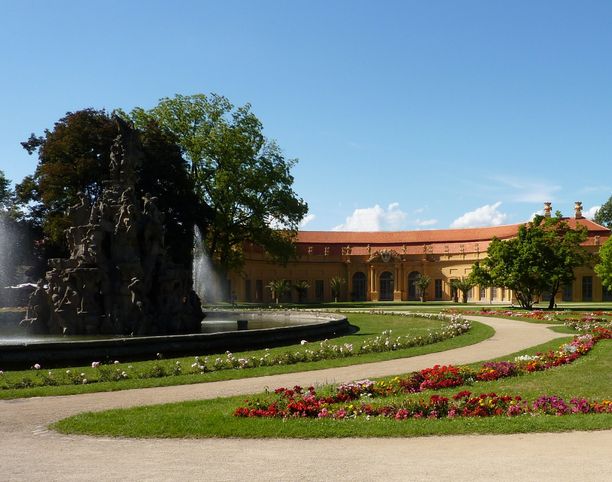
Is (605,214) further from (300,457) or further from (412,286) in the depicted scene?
(300,457)

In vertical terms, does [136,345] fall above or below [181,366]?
above

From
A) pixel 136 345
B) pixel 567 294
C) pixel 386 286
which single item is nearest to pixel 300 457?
pixel 136 345

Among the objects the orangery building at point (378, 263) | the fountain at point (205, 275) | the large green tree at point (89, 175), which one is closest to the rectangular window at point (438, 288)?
the orangery building at point (378, 263)

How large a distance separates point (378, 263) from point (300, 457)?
250 feet

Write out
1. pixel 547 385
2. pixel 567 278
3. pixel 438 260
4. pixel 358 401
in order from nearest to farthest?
pixel 358 401, pixel 547 385, pixel 567 278, pixel 438 260

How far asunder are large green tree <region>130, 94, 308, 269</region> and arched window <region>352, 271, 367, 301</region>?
98.0ft

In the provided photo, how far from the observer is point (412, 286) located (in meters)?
83.4

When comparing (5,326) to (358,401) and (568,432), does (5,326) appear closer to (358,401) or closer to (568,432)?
(358,401)

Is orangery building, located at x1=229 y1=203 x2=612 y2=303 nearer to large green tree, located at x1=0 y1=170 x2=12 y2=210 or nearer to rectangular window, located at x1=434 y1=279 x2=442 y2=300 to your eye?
rectangular window, located at x1=434 y1=279 x2=442 y2=300

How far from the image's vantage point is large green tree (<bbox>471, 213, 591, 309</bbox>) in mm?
44375

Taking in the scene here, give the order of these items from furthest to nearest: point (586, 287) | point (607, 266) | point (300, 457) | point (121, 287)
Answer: point (586, 287)
point (607, 266)
point (121, 287)
point (300, 457)

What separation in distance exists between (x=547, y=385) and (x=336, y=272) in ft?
235

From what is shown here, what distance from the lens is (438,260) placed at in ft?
270

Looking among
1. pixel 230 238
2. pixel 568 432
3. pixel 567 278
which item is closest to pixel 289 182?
pixel 230 238
